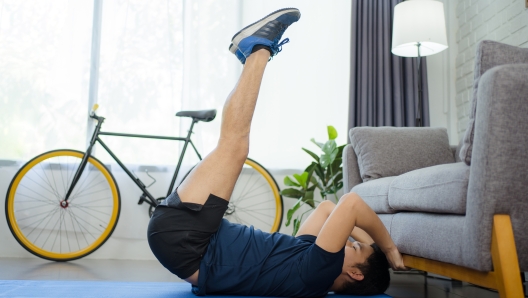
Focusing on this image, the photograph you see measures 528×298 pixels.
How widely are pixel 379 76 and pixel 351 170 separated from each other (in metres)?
1.19

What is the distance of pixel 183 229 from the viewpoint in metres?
1.55

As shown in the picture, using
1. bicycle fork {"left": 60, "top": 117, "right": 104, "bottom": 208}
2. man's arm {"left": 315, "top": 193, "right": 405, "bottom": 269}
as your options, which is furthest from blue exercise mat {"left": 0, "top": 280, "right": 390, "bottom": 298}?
bicycle fork {"left": 60, "top": 117, "right": 104, "bottom": 208}

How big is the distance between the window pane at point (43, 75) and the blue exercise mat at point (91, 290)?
178 centimetres

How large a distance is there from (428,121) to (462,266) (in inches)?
91.5

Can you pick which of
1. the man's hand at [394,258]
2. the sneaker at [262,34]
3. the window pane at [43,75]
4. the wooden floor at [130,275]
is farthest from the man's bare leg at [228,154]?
the window pane at [43,75]

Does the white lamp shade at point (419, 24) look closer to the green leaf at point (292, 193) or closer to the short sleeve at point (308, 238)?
the green leaf at point (292, 193)

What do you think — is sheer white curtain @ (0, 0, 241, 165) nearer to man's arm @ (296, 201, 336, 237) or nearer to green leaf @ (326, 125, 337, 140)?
green leaf @ (326, 125, 337, 140)

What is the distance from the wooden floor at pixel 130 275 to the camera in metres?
2.09

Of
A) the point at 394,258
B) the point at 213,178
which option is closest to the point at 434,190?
the point at 394,258

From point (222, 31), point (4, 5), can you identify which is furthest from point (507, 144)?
point (4, 5)

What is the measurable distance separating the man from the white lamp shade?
71.2 inches

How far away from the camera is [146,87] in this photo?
3.62m

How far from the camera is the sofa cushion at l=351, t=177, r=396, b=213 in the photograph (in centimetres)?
219

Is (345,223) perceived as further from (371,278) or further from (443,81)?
(443,81)
